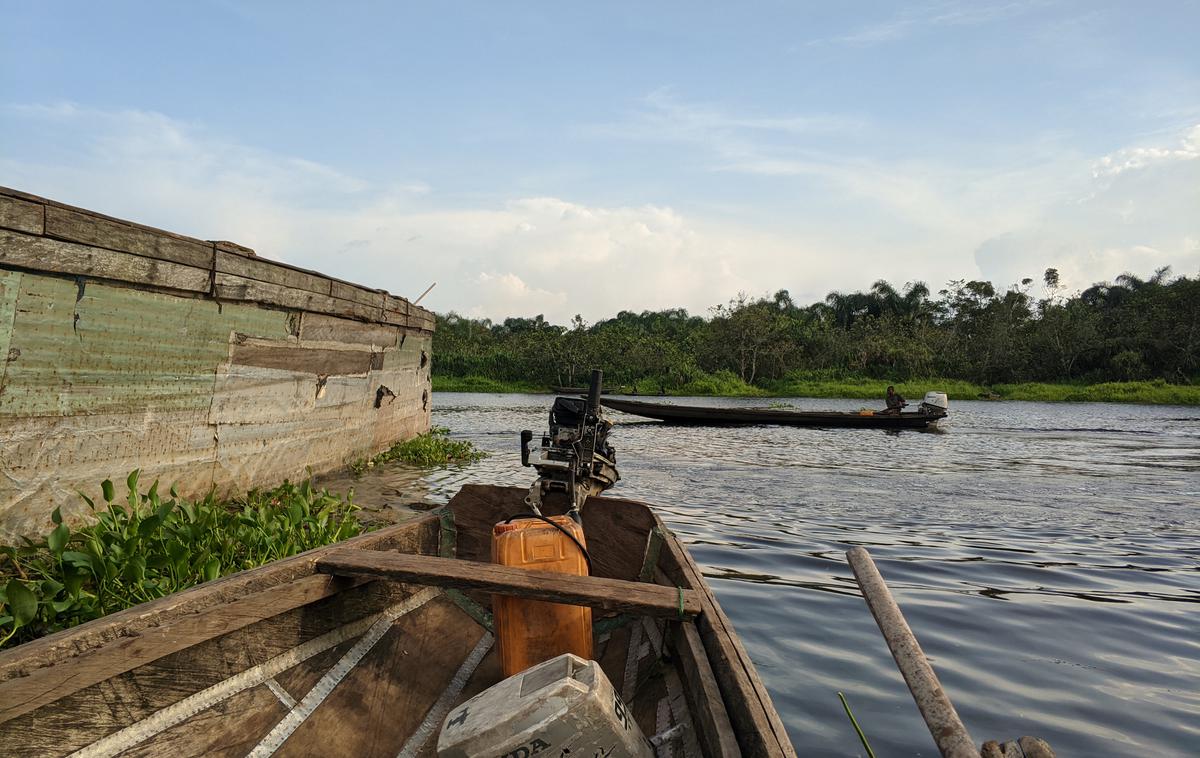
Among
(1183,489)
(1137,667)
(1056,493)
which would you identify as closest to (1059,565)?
(1137,667)

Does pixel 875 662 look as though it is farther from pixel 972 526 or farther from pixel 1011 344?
pixel 1011 344

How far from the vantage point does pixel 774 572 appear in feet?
21.7

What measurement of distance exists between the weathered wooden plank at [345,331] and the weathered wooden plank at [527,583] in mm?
4738

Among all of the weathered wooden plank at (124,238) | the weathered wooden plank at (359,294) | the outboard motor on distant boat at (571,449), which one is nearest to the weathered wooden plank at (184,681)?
the outboard motor on distant boat at (571,449)

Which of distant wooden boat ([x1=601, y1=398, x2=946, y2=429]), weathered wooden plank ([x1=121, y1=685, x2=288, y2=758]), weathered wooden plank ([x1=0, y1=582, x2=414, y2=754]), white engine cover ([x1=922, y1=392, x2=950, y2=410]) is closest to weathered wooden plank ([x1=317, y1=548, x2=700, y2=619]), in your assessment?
weathered wooden plank ([x1=0, y1=582, x2=414, y2=754])

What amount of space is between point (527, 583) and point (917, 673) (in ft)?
4.75

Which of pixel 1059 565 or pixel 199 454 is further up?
pixel 199 454

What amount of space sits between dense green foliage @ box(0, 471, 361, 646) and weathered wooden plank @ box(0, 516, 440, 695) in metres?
0.95

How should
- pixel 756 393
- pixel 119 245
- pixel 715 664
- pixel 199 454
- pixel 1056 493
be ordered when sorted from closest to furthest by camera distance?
pixel 715 664, pixel 119 245, pixel 199 454, pixel 1056 493, pixel 756 393

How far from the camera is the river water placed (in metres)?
3.92

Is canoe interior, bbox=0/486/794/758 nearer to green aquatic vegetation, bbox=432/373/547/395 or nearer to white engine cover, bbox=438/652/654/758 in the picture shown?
white engine cover, bbox=438/652/654/758

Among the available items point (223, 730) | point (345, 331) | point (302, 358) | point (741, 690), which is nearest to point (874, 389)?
point (345, 331)

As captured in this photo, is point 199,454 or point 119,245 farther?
point 199,454

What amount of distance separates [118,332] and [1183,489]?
14.2m
